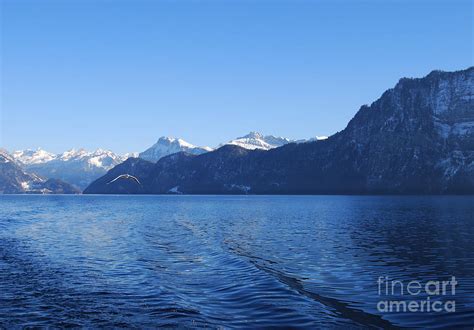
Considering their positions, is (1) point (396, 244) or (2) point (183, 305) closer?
(2) point (183, 305)

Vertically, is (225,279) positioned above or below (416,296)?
below

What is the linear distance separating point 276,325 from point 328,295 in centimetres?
941

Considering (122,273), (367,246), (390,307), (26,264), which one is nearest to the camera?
(390,307)

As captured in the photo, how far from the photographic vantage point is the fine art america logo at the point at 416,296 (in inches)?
1294

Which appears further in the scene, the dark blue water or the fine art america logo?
the fine art america logo

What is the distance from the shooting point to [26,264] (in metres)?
53.7

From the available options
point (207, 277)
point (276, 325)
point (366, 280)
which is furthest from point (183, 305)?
point (366, 280)

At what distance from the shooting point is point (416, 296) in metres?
36.8

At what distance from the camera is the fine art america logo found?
108ft

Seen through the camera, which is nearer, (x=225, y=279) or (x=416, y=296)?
(x=416, y=296)

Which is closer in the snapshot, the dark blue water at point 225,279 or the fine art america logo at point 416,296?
the dark blue water at point 225,279

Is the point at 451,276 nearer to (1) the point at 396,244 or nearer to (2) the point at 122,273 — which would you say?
(1) the point at 396,244

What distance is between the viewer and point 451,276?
44.4 meters

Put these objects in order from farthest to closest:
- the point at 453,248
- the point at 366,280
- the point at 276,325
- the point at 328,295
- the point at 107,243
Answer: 1. the point at 107,243
2. the point at 453,248
3. the point at 366,280
4. the point at 328,295
5. the point at 276,325
